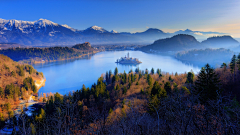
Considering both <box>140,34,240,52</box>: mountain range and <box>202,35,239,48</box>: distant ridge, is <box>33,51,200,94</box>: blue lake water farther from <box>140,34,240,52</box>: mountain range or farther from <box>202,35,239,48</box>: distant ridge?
<box>202,35,239,48</box>: distant ridge

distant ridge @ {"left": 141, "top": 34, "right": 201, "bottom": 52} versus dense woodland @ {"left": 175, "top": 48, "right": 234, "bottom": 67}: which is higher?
distant ridge @ {"left": 141, "top": 34, "right": 201, "bottom": 52}

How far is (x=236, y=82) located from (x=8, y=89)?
29.9 m

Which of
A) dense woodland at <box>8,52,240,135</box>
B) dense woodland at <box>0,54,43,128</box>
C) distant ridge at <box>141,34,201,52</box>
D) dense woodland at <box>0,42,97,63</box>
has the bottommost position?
dense woodland at <box>0,54,43,128</box>

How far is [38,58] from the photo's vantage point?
232 ft

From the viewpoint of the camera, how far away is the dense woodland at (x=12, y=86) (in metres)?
19.4

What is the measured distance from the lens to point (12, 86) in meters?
23.9

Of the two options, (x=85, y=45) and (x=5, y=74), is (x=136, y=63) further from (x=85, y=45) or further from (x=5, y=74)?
(x=85, y=45)

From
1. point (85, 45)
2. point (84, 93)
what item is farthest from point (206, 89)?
point (85, 45)

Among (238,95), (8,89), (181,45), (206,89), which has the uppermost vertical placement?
(181,45)

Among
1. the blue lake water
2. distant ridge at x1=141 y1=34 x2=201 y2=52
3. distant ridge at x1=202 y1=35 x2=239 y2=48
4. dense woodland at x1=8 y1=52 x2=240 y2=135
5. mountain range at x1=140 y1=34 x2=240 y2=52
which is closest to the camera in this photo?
dense woodland at x1=8 y1=52 x2=240 y2=135

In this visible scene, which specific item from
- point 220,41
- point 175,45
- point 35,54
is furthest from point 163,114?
point 220,41

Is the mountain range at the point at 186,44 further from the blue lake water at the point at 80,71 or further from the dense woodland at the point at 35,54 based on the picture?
the dense woodland at the point at 35,54

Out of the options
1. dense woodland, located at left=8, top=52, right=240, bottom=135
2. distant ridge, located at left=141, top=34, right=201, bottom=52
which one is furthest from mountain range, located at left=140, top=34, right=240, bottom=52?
dense woodland, located at left=8, top=52, right=240, bottom=135

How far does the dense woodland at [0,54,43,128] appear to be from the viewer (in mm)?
19364
